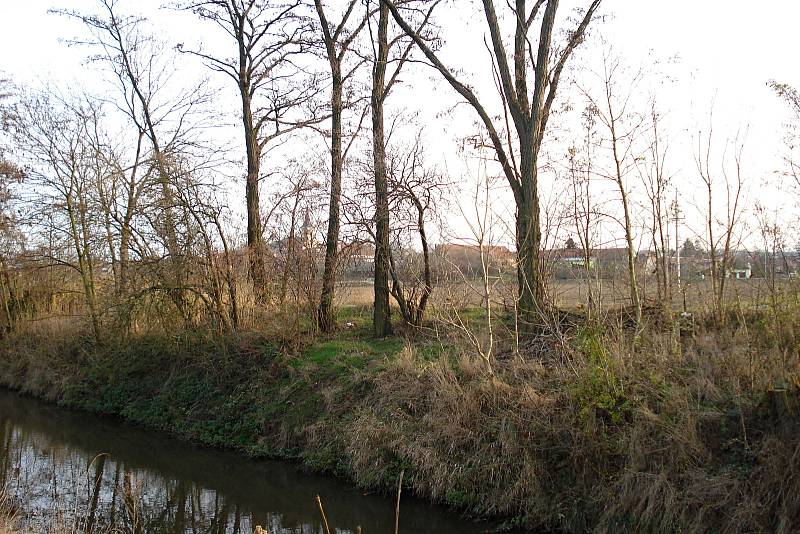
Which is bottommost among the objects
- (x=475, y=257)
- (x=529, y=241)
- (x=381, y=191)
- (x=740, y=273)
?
(x=740, y=273)

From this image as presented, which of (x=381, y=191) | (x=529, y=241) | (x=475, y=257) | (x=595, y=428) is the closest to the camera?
(x=595, y=428)

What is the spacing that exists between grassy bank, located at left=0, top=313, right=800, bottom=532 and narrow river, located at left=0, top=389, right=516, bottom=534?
0.42m

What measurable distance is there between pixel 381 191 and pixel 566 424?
307 inches

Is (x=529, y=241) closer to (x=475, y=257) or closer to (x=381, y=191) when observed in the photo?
(x=475, y=257)

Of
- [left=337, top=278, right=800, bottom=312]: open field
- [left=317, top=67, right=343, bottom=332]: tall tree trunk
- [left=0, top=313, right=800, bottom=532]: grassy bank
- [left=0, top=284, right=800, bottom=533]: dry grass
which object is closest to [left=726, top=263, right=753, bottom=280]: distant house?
[left=337, top=278, right=800, bottom=312]: open field

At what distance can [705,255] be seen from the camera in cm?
1170

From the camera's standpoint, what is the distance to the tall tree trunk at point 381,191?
15.7 metres

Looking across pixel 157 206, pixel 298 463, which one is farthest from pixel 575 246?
pixel 157 206

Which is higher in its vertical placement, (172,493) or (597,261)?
(597,261)

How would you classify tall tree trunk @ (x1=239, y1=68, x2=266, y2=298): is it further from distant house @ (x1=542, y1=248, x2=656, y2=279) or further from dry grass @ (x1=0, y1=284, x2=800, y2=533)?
distant house @ (x1=542, y1=248, x2=656, y2=279)

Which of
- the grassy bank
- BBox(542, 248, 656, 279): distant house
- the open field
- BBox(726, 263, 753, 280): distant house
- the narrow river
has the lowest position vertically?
the narrow river

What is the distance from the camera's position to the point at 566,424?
952cm

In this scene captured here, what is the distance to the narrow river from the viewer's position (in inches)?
395

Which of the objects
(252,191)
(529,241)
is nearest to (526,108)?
(529,241)
